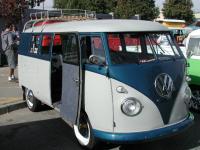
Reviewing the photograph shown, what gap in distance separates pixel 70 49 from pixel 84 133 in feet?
4.30

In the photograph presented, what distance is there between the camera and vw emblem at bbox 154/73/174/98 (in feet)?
17.5

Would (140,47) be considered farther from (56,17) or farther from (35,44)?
(56,17)

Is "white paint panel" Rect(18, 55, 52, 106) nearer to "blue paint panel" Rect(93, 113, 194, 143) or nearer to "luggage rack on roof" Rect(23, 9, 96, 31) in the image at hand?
"luggage rack on roof" Rect(23, 9, 96, 31)

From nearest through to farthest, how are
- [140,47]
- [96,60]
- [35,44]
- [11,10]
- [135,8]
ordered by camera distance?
[96,60] → [140,47] → [35,44] → [11,10] → [135,8]

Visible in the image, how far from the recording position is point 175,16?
43.5 metres

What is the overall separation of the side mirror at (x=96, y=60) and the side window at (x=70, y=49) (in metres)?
0.27

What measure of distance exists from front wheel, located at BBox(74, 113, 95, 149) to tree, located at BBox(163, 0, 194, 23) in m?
38.7

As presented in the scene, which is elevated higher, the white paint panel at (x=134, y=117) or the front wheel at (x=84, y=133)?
the white paint panel at (x=134, y=117)

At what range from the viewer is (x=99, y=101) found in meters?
5.31

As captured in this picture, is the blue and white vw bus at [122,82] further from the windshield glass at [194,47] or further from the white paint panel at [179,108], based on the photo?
the windshield glass at [194,47]

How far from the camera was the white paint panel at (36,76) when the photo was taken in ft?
23.2

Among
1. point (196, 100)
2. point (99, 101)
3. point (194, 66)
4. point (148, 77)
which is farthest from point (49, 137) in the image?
point (194, 66)

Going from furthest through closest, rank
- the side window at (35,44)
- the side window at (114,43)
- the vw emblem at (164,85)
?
the side window at (35,44) → the side window at (114,43) → the vw emblem at (164,85)

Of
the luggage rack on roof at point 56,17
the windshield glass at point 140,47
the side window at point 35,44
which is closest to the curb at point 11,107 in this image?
the side window at point 35,44
